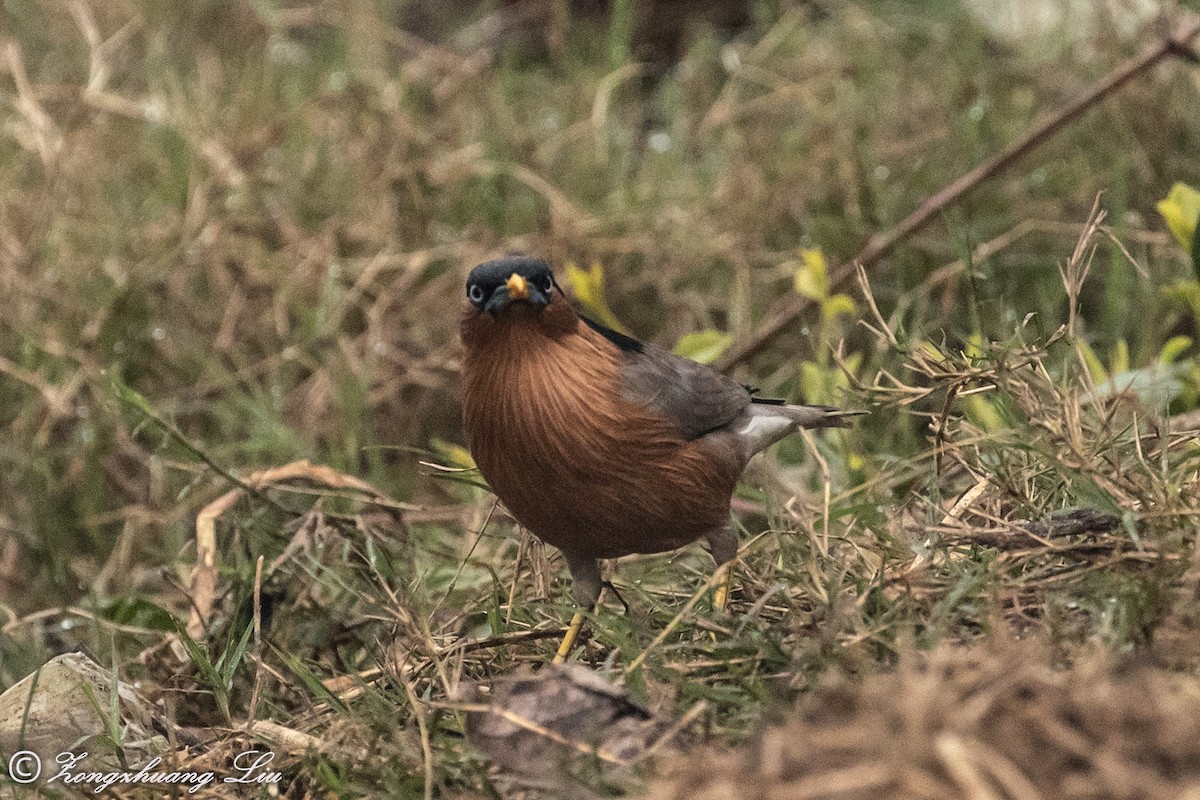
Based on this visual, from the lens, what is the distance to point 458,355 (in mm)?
4977

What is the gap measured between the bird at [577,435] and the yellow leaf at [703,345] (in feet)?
3.66

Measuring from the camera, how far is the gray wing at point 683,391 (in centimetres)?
306

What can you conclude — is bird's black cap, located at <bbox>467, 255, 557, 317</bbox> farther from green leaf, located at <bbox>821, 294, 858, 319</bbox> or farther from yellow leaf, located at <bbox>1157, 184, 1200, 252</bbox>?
yellow leaf, located at <bbox>1157, 184, 1200, 252</bbox>

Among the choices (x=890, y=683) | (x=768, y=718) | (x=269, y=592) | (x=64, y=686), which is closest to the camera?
(x=890, y=683)

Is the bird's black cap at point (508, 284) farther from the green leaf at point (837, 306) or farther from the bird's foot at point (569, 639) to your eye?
the green leaf at point (837, 306)

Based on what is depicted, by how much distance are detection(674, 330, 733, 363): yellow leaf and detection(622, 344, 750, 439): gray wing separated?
32.7 inches

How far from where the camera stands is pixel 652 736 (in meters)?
2.21

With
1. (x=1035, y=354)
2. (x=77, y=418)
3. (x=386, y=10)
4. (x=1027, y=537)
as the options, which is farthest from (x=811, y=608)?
(x=386, y=10)

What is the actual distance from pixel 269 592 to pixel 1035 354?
1871 millimetres

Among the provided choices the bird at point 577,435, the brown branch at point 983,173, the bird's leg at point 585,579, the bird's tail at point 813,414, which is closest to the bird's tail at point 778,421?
the bird's tail at point 813,414

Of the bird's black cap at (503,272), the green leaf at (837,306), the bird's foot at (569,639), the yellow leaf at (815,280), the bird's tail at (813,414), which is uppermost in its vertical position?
the bird's black cap at (503,272)

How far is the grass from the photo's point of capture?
255 centimetres

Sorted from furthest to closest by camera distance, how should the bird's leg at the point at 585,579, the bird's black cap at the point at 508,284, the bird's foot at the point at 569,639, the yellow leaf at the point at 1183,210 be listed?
the yellow leaf at the point at 1183,210 → the bird's leg at the point at 585,579 → the bird's black cap at the point at 508,284 → the bird's foot at the point at 569,639

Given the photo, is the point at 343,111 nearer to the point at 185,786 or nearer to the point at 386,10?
the point at 386,10
